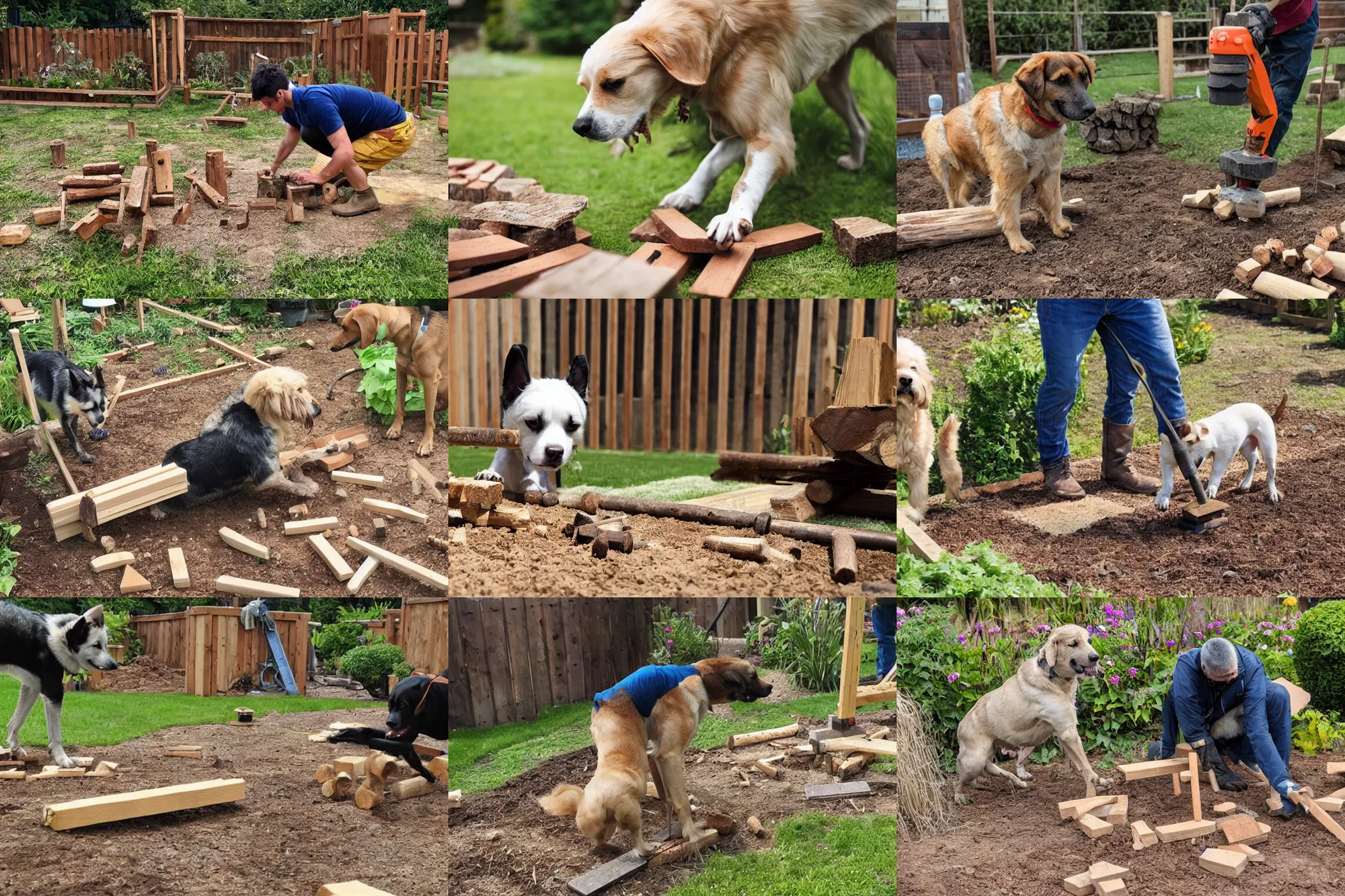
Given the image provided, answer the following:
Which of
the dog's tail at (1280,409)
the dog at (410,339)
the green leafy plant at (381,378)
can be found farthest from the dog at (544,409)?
the dog's tail at (1280,409)

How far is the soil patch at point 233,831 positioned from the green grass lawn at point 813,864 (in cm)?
170

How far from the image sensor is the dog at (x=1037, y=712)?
6109 millimetres

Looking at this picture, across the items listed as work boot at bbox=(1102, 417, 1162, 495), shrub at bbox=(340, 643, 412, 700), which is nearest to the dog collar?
work boot at bbox=(1102, 417, 1162, 495)

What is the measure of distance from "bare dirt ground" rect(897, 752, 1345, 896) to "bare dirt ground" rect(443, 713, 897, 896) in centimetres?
45

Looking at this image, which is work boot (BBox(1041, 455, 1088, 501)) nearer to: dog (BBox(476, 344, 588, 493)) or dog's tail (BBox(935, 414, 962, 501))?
dog's tail (BBox(935, 414, 962, 501))

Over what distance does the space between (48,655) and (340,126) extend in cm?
361

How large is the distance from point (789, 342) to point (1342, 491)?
3.65 m

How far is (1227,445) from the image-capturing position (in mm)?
6230

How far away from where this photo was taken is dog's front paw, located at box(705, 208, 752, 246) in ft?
19.2

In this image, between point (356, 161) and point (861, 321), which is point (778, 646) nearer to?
point (861, 321)

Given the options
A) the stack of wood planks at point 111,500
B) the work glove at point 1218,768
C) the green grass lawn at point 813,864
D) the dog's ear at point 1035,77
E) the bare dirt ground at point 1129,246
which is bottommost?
the green grass lawn at point 813,864

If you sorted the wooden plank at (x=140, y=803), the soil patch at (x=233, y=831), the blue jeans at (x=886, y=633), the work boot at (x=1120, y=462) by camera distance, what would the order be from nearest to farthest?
1. the soil patch at (x=233, y=831)
2. the wooden plank at (x=140, y=803)
3. the work boot at (x=1120, y=462)
4. the blue jeans at (x=886, y=633)

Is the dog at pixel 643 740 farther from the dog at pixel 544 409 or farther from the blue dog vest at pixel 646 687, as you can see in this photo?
the dog at pixel 544 409

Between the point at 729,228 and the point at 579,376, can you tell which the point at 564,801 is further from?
the point at 729,228
